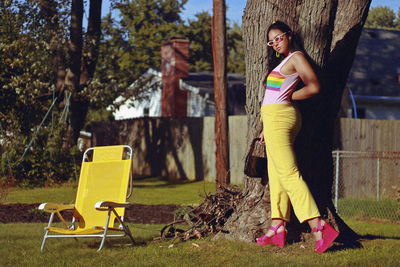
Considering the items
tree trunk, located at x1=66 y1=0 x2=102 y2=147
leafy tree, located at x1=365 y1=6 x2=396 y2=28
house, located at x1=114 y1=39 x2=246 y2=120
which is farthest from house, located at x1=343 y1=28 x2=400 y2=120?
leafy tree, located at x1=365 y1=6 x2=396 y2=28

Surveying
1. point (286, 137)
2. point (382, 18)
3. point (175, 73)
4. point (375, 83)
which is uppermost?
point (382, 18)

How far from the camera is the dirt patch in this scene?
1007 cm

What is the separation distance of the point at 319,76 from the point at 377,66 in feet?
66.2

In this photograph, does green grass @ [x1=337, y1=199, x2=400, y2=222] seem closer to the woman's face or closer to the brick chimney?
the woman's face

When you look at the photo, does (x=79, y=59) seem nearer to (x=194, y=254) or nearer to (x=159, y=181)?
(x=159, y=181)

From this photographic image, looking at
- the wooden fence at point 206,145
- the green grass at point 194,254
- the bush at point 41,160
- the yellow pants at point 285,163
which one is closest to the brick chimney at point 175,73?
the wooden fence at point 206,145

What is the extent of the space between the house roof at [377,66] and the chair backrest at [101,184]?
1724 centimetres

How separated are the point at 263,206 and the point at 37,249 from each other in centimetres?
250

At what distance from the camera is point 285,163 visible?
564cm

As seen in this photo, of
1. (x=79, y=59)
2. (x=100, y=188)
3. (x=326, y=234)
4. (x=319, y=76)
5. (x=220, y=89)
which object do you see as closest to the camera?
(x=326, y=234)

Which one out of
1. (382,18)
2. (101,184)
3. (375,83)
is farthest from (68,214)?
(382,18)

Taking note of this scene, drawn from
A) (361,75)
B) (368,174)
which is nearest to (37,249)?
(368,174)

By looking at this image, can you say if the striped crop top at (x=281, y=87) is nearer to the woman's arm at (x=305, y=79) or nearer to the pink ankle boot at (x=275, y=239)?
the woman's arm at (x=305, y=79)

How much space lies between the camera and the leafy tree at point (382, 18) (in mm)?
54778
